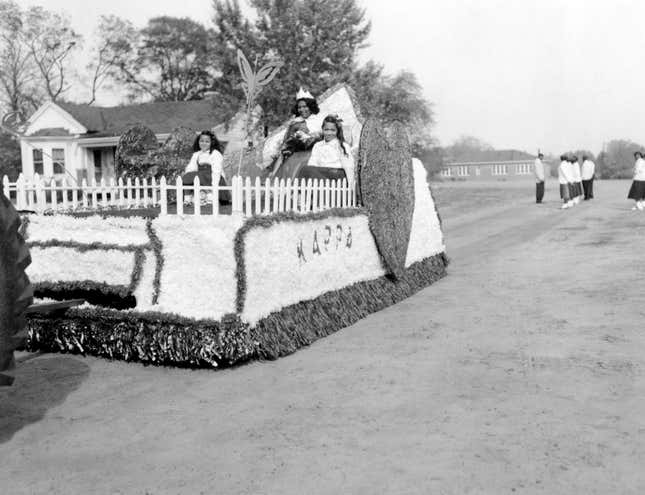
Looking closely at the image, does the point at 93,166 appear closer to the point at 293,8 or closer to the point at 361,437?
the point at 293,8

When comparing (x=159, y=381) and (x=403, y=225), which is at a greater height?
(x=403, y=225)

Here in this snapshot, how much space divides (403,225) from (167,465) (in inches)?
215

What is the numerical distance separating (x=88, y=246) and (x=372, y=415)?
9.83 feet

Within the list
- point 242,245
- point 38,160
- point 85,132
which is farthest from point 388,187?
point 38,160

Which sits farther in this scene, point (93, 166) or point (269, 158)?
point (93, 166)

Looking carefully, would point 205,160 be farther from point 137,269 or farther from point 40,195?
point 137,269

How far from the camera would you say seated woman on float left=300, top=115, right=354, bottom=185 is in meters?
7.98

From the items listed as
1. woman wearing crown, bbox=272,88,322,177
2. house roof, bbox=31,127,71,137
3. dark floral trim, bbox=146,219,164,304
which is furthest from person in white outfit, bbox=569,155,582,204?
house roof, bbox=31,127,71,137

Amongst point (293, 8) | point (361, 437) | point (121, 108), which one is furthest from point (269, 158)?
point (121, 108)

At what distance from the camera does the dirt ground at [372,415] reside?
3.40 metres

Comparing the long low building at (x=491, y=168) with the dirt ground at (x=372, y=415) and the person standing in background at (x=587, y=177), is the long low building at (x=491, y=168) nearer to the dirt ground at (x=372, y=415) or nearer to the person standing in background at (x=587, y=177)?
the person standing in background at (x=587, y=177)

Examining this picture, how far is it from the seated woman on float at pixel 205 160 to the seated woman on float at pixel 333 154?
104 centimetres

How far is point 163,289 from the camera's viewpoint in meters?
5.46

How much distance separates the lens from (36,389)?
4977mm
